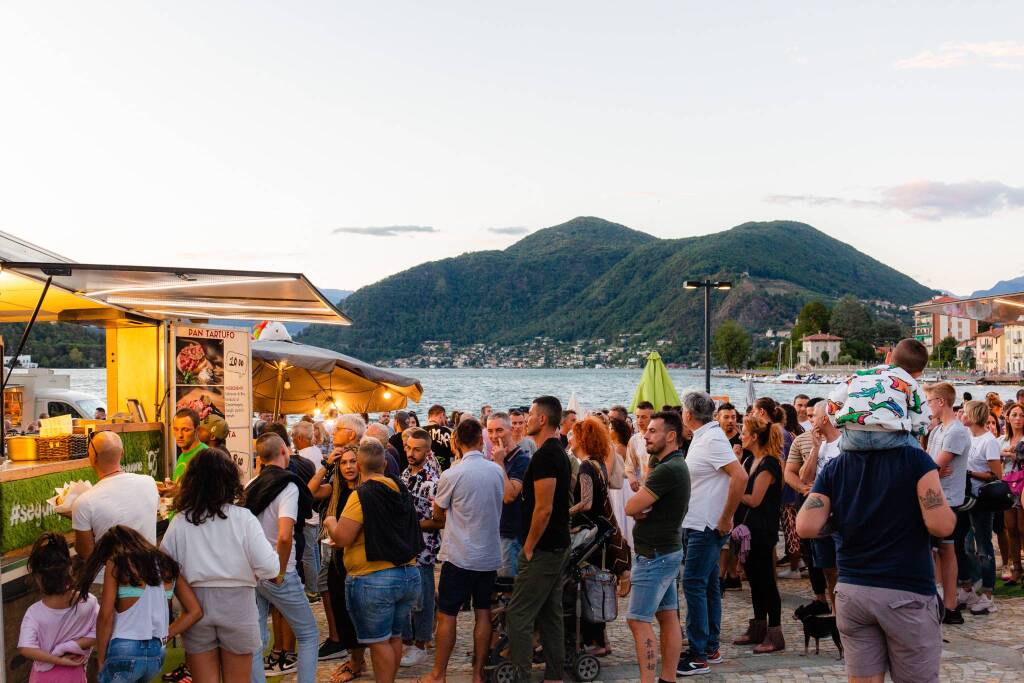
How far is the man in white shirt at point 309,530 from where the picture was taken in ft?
24.7

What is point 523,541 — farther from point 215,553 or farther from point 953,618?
point 953,618

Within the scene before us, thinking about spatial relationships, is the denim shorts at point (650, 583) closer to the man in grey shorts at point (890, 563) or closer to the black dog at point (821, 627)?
the black dog at point (821, 627)

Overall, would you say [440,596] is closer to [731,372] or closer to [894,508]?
[894,508]

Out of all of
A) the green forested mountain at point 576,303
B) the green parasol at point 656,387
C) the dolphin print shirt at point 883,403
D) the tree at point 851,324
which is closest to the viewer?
the dolphin print shirt at point 883,403

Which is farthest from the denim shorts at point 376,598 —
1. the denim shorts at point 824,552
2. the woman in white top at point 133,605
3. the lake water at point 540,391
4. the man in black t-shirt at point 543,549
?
the lake water at point 540,391

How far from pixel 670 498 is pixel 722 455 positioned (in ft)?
Result: 2.52

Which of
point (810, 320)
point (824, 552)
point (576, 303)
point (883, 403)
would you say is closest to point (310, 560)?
point (824, 552)

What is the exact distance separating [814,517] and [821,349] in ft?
582

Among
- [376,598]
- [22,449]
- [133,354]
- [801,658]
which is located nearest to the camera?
[376,598]

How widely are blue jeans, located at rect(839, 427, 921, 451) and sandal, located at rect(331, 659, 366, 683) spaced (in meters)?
4.02

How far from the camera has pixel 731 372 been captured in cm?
18100

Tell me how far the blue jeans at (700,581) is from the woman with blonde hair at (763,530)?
1.97ft

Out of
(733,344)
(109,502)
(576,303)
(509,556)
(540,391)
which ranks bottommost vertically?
(540,391)

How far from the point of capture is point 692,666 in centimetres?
627
